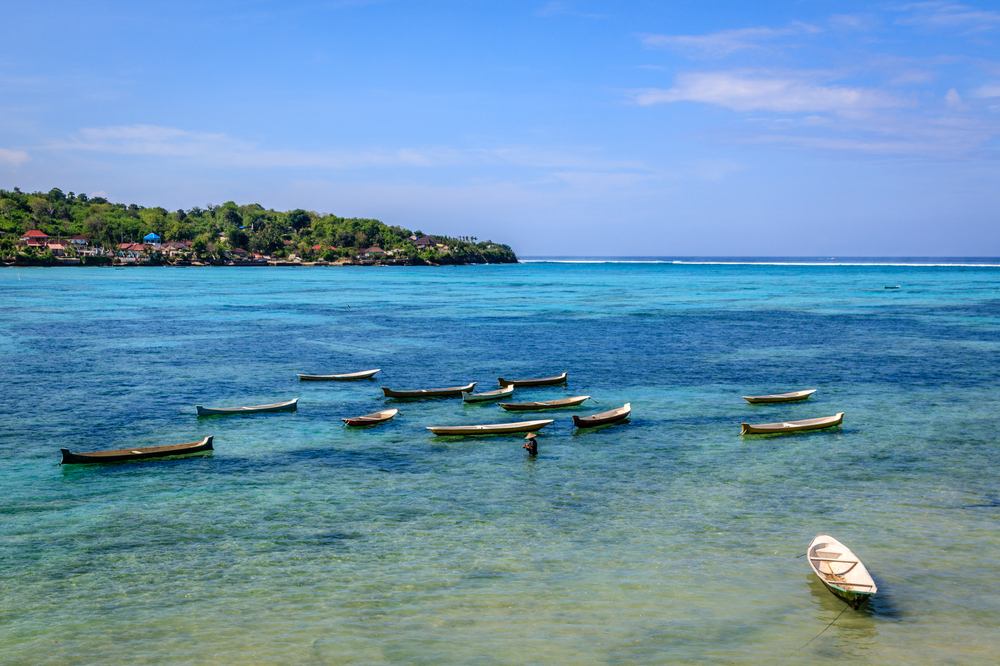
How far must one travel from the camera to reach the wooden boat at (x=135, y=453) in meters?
28.5

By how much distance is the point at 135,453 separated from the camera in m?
29.2

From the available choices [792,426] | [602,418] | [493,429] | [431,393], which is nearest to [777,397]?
[792,426]

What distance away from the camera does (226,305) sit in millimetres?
113375

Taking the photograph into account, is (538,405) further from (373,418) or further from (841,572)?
(841,572)

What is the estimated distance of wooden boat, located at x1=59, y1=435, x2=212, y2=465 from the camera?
28.5m

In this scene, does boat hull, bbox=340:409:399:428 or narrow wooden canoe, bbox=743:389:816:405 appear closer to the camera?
boat hull, bbox=340:409:399:428

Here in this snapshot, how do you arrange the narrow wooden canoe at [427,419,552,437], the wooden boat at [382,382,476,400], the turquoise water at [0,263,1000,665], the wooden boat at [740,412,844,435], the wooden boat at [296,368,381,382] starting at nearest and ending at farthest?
1. the turquoise water at [0,263,1000,665]
2. the narrow wooden canoe at [427,419,552,437]
3. the wooden boat at [740,412,844,435]
4. the wooden boat at [382,382,476,400]
5. the wooden boat at [296,368,381,382]

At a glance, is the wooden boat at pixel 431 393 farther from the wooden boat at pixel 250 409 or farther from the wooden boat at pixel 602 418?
the wooden boat at pixel 602 418

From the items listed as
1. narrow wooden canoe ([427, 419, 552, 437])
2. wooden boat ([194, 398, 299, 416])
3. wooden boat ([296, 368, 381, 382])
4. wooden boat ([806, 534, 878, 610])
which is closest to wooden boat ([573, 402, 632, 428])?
narrow wooden canoe ([427, 419, 552, 437])

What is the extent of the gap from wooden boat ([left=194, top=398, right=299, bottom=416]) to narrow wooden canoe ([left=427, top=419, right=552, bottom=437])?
992 centimetres

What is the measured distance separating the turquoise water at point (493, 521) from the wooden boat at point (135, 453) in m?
0.41

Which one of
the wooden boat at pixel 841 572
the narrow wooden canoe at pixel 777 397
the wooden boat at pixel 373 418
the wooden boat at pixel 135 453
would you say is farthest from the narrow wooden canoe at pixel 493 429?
the wooden boat at pixel 841 572

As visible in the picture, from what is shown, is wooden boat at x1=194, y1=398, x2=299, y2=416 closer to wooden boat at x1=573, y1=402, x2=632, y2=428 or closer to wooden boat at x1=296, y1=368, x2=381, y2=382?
wooden boat at x1=296, y1=368, x2=381, y2=382

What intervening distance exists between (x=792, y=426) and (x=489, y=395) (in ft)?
52.3
